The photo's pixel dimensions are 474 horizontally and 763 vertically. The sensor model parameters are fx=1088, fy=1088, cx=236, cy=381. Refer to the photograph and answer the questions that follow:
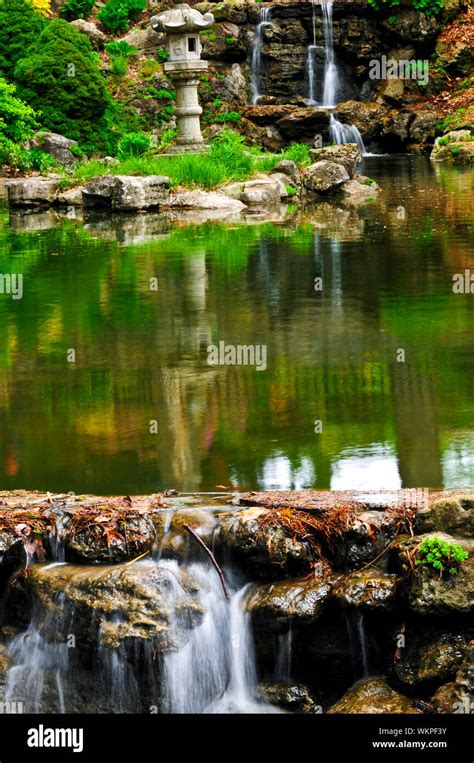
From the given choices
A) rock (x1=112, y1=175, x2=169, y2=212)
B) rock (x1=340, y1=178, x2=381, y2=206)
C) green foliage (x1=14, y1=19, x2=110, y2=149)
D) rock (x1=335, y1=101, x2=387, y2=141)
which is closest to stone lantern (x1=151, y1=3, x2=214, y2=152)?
green foliage (x1=14, y1=19, x2=110, y2=149)

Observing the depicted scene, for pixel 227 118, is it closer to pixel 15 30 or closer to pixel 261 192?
pixel 15 30

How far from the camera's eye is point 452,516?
548 centimetres

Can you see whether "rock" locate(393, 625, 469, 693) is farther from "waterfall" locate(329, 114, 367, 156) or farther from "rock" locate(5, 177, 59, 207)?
"waterfall" locate(329, 114, 367, 156)

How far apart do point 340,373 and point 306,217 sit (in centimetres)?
1079

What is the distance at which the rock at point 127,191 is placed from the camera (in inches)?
823

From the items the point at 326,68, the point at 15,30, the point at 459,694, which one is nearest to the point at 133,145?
the point at 15,30

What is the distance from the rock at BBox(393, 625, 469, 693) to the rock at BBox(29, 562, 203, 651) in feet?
3.51

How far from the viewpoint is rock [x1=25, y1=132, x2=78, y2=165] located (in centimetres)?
2595

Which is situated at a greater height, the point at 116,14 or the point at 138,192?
the point at 116,14

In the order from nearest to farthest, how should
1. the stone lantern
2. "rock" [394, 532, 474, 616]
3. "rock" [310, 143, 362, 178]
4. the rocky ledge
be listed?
"rock" [394, 532, 474, 616], the rocky ledge, "rock" [310, 143, 362, 178], the stone lantern

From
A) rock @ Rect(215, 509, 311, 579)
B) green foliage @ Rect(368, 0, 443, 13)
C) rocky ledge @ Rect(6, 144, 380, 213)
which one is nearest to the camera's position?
rock @ Rect(215, 509, 311, 579)

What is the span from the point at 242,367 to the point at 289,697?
371 centimetres

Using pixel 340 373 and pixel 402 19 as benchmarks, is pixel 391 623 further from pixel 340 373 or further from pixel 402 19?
pixel 402 19

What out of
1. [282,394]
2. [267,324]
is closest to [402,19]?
[267,324]
